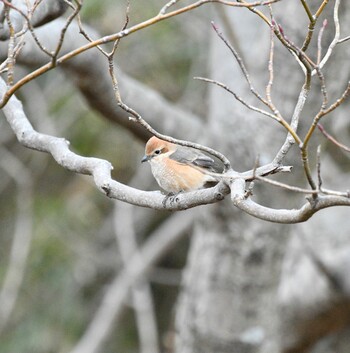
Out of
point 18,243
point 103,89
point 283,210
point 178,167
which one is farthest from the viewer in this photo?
point 18,243

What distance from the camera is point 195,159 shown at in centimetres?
326

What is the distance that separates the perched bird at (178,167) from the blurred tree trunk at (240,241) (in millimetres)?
728

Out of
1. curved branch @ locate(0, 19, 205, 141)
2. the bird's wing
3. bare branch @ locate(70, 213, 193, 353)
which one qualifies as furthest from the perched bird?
bare branch @ locate(70, 213, 193, 353)

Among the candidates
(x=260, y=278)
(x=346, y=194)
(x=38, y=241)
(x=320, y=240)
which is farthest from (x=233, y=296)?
(x=346, y=194)

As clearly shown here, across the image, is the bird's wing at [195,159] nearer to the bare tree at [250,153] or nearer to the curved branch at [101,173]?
the bare tree at [250,153]

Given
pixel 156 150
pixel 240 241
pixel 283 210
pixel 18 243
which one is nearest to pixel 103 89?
pixel 156 150

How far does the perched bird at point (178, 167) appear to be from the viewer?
3082 millimetres

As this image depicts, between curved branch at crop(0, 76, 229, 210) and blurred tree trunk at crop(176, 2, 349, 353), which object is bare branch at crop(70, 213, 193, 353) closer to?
blurred tree trunk at crop(176, 2, 349, 353)

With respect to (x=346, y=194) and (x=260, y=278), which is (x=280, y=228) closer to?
(x=260, y=278)

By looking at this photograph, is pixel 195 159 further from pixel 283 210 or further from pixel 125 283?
pixel 125 283

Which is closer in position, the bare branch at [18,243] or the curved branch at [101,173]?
the curved branch at [101,173]

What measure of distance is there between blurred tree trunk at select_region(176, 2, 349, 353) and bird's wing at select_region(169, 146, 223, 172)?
2.28ft

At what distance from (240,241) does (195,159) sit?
1.17 metres

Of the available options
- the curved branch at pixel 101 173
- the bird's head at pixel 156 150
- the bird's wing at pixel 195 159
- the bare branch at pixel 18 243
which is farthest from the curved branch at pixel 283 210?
the bare branch at pixel 18 243
